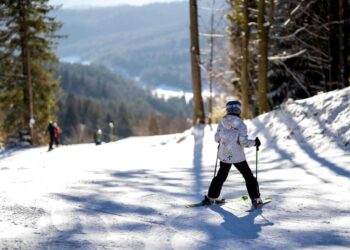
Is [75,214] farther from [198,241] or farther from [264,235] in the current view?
[264,235]

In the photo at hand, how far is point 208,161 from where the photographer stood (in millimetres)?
13273

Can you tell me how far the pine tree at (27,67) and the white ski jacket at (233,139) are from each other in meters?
23.5

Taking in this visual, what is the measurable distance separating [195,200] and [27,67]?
79.5ft

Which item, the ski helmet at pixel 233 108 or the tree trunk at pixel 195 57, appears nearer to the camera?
the ski helmet at pixel 233 108

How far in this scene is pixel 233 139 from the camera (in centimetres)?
723

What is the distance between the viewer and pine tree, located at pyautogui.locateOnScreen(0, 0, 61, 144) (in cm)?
2977

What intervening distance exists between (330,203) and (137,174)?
5.05 m

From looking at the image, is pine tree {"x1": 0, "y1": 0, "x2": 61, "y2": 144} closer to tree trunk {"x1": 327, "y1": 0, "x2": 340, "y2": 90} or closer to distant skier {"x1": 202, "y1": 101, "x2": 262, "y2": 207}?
tree trunk {"x1": 327, "y1": 0, "x2": 340, "y2": 90}

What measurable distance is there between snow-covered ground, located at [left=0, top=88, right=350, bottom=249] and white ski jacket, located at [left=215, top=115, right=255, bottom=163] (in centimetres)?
80

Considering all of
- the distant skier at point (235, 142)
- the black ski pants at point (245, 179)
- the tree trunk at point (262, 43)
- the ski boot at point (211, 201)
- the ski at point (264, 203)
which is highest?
the tree trunk at point (262, 43)

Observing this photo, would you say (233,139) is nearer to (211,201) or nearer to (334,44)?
(211,201)

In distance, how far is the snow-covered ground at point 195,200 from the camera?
223 inches

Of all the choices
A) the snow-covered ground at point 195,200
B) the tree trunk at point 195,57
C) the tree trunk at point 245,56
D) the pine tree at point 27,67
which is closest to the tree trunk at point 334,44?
the tree trunk at point 245,56

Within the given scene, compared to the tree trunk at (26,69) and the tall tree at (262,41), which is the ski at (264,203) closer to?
the tall tree at (262,41)
